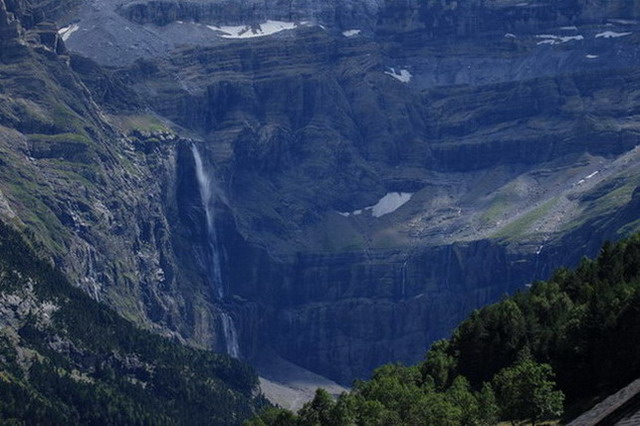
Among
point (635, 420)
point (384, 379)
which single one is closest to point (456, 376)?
point (384, 379)

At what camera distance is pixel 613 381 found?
151 meters

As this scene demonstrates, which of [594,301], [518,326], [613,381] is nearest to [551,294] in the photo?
[518,326]

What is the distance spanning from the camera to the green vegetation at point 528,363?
150 metres

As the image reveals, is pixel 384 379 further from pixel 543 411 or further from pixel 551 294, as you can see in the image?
pixel 543 411

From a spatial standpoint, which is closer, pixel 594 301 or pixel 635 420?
pixel 635 420

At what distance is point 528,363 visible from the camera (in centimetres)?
15250

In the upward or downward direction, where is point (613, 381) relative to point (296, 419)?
upward

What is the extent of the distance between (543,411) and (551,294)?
43.7m

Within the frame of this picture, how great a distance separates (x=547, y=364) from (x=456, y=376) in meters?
25.6

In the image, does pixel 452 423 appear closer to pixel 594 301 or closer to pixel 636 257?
pixel 594 301

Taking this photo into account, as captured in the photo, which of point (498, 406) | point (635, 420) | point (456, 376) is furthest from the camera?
point (456, 376)

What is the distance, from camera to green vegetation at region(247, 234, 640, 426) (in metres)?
150

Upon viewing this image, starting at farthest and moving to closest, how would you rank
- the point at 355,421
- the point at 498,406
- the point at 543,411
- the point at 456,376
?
the point at 456,376 → the point at 355,421 → the point at 498,406 → the point at 543,411

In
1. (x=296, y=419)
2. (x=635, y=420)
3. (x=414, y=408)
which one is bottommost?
(x=296, y=419)
